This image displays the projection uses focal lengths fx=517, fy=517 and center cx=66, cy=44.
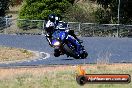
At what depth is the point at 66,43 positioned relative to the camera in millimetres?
12570

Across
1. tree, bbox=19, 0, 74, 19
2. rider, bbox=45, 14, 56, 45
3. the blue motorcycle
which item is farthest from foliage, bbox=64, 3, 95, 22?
rider, bbox=45, 14, 56, 45

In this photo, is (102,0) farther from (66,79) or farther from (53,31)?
(53,31)

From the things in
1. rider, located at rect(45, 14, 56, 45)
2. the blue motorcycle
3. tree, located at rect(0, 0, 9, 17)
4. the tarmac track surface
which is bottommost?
the tarmac track surface

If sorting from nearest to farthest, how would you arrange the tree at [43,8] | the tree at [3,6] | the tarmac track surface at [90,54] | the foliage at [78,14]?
1. the tarmac track surface at [90,54]
2. the tree at [43,8]
3. the foliage at [78,14]
4. the tree at [3,6]

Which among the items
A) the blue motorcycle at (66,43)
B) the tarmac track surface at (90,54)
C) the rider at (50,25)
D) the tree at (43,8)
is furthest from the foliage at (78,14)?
the rider at (50,25)

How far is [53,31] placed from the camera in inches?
482

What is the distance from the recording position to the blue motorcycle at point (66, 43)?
12266 millimetres

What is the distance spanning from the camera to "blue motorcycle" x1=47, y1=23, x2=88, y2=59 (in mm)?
12266

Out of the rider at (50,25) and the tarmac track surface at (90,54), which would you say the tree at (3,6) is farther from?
the rider at (50,25)

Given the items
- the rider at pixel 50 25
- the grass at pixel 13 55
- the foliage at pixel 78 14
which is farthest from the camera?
the foliage at pixel 78 14

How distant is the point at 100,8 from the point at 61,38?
1456 inches

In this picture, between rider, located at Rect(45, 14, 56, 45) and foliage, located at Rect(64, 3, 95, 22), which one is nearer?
rider, located at Rect(45, 14, 56, 45)

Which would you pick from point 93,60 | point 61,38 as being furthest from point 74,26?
point 61,38

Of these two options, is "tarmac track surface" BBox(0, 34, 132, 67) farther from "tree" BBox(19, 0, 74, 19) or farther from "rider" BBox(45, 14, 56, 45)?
"rider" BBox(45, 14, 56, 45)
